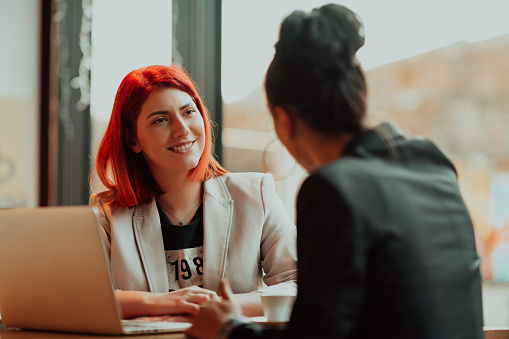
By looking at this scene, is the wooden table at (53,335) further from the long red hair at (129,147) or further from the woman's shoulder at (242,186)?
the woman's shoulder at (242,186)

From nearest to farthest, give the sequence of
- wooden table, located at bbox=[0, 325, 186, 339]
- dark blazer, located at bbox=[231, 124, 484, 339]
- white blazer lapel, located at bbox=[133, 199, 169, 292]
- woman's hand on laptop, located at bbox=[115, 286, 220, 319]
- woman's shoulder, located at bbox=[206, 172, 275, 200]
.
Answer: dark blazer, located at bbox=[231, 124, 484, 339], wooden table, located at bbox=[0, 325, 186, 339], woman's hand on laptop, located at bbox=[115, 286, 220, 319], white blazer lapel, located at bbox=[133, 199, 169, 292], woman's shoulder, located at bbox=[206, 172, 275, 200]

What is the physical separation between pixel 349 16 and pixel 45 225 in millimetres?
709

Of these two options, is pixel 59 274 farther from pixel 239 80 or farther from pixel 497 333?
pixel 239 80

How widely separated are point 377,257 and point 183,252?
106 cm

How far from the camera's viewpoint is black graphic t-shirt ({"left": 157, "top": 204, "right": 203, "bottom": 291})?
5.76ft

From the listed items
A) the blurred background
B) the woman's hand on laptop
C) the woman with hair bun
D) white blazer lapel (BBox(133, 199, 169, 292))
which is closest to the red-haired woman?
white blazer lapel (BBox(133, 199, 169, 292))

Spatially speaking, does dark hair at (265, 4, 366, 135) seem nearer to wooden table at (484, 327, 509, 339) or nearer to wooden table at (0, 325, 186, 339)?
wooden table at (0, 325, 186, 339)

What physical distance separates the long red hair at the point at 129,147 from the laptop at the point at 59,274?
0.62 meters

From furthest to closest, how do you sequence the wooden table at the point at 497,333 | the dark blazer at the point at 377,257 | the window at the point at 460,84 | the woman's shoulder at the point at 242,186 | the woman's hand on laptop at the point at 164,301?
the woman's shoulder at the point at 242,186 < the window at the point at 460,84 < the woman's hand on laptop at the point at 164,301 < the wooden table at the point at 497,333 < the dark blazer at the point at 377,257

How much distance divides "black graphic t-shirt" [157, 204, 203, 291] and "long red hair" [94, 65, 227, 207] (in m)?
0.14

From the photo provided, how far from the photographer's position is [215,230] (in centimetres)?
178

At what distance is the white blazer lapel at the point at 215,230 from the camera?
173 centimetres

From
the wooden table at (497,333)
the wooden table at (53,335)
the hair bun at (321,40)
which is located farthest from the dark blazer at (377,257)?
the wooden table at (497,333)

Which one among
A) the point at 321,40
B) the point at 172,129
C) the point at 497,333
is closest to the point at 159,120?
the point at 172,129
